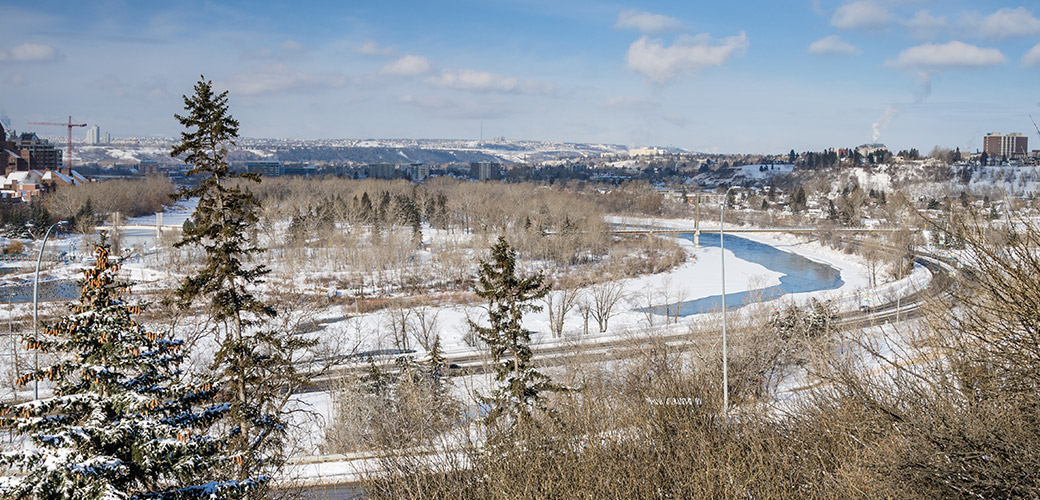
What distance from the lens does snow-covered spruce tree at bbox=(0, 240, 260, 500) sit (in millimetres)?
5902

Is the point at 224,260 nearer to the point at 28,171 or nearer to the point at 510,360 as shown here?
the point at 510,360

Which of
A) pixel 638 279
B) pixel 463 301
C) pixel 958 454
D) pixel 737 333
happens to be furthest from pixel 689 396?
pixel 638 279

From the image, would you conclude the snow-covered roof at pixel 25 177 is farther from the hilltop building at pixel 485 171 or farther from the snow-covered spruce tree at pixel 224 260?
the hilltop building at pixel 485 171

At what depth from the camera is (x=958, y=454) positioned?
6145mm

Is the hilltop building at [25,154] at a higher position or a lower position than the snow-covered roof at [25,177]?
higher

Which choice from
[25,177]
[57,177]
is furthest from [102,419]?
[57,177]

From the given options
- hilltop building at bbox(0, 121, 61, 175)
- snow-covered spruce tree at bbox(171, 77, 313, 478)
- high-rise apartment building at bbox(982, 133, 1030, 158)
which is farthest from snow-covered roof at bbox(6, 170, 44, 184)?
high-rise apartment building at bbox(982, 133, 1030, 158)

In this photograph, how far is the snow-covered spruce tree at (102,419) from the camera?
5902mm

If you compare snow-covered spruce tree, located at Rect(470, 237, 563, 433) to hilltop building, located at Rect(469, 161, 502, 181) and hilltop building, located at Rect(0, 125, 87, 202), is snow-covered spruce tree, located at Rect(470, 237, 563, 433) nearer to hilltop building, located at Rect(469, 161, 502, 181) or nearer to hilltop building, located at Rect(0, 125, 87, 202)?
hilltop building, located at Rect(0, 125, 87, 202)

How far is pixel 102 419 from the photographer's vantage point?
6203 millimetres

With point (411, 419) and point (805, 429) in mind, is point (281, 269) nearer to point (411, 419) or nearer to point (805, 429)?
point (411, 419)

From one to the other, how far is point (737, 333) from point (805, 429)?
10238 mm

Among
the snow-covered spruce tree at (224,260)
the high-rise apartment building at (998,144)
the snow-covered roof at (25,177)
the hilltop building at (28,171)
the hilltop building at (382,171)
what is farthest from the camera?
the hilltop building at (382,171)

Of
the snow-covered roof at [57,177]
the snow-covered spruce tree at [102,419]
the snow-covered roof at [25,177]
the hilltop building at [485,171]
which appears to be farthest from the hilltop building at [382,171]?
the snow-covered spruce tree at [102,419]
